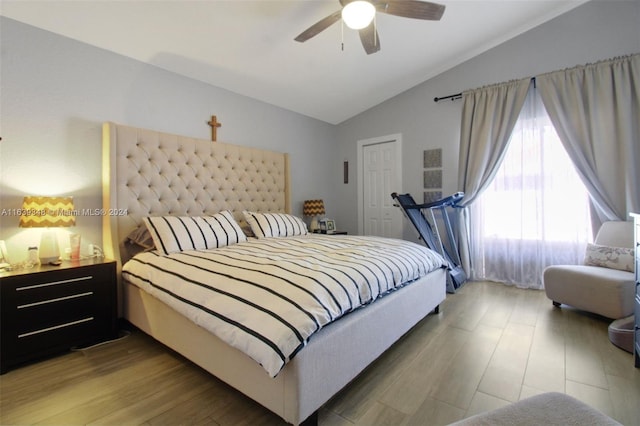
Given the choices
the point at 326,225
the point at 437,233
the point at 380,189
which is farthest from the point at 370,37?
the point at 326,225

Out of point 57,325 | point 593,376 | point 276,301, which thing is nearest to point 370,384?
point 276,301

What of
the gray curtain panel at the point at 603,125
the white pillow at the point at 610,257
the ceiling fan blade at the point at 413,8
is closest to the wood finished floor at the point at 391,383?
the white pillow at the point at 610,257

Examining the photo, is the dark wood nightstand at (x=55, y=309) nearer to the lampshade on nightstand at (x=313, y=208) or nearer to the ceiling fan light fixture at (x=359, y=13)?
the ceiling fan light fixture at (x=359, y=13)

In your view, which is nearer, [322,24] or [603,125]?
[322,24]

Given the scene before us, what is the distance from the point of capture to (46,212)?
2.02 meters

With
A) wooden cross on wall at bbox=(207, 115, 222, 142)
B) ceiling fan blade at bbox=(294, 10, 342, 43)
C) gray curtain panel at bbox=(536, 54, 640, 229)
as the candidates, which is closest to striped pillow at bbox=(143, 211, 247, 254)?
wooden cross on wall at bbox=(207, 115, 222, 142)

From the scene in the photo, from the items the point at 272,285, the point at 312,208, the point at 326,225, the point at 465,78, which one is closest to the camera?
the point at 272,285

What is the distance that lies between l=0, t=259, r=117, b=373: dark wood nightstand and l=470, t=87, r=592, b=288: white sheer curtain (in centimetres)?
396

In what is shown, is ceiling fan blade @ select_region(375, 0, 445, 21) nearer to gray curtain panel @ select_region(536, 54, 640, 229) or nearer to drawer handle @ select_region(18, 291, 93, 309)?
gray curtain panel @ select_region(536, 54, 640, 229)

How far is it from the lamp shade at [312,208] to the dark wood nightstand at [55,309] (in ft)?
8.57

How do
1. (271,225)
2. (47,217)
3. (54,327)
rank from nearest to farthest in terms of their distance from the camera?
(54,327)
(47,217)
(271,225)

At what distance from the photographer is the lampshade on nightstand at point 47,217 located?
196cm

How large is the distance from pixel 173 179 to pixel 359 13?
7.30ft

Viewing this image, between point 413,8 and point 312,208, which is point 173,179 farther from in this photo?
point 413,8
